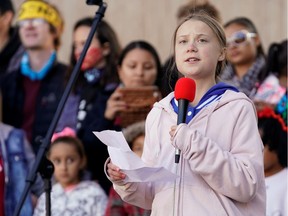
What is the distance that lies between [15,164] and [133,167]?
9.90 ft

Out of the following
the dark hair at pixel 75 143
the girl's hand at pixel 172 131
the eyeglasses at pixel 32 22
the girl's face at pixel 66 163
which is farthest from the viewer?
the eyeglasses at pixel 32 22

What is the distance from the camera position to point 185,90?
455cm

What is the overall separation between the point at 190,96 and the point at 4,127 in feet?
10.9

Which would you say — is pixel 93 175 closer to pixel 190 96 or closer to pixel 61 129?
pixel 61 129

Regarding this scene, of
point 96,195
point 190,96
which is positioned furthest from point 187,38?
point 96,195

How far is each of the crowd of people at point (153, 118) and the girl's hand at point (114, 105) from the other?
10mm

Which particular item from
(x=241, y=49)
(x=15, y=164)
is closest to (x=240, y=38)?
(x=241, y=49)

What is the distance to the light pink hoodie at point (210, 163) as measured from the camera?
455 cm

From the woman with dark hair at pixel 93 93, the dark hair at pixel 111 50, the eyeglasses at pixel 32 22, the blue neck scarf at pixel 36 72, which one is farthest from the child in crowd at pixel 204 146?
the eyeglasses at pixel 32 22

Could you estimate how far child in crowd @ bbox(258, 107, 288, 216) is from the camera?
6.71 metres

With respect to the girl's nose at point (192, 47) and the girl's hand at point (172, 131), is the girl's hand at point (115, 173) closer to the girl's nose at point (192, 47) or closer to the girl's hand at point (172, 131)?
the girl's hand at point (172, 131)

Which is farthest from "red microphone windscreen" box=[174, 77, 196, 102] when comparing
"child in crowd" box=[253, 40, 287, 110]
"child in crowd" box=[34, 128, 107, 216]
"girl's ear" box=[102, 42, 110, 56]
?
"girl's ear" box=[102, 42, 110, 56]

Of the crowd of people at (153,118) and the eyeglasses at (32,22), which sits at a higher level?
the eyeglasses at (32,22)

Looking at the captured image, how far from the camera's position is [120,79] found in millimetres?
7922
